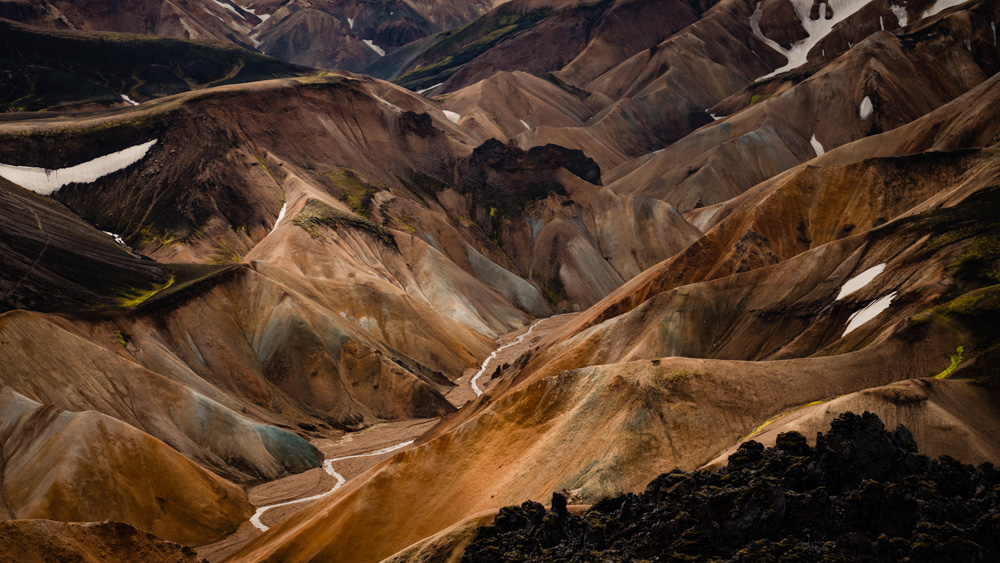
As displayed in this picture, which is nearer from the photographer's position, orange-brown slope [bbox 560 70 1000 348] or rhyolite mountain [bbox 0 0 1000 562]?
rhyolite mountain [bbox 0 0 1000 562]

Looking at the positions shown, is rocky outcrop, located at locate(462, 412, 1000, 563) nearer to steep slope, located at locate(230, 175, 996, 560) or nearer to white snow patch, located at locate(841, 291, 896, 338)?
steep slope, located at locate(230, 175, 996, 560)

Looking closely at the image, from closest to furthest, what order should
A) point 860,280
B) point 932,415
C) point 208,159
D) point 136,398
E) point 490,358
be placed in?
1. point 932,415
2. point 860,280
3. point 136,398
4. point 490,358
5. point 208,159

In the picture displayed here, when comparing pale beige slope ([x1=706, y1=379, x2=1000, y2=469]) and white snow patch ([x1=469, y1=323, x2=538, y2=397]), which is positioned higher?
pale beige slope ([x1=706, y1=379, x2=1000, y2=469])

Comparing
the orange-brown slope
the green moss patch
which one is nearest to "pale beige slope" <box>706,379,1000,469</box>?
the orange-brown slope

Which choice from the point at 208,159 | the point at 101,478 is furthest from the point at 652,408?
the point at 208,159

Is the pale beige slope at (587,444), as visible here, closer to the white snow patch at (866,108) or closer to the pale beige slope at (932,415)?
the pale beige slope at (932,415)

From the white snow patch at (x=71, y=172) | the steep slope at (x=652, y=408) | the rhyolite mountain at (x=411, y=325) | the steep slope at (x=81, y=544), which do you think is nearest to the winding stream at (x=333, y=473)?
the rhyolite mountain at (x=411, y=325)

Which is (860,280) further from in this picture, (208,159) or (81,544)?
(208,159)

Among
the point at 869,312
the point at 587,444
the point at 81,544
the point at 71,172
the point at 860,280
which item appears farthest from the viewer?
the point at 71,172
